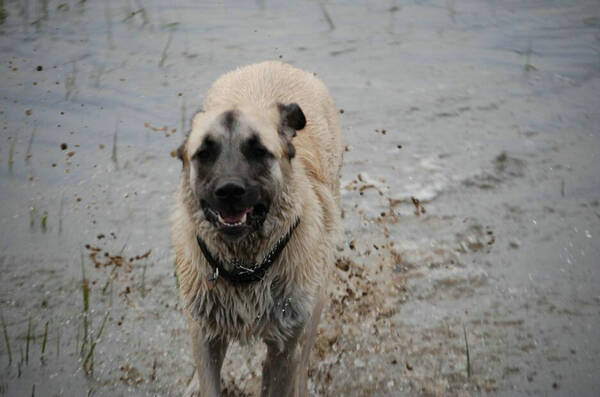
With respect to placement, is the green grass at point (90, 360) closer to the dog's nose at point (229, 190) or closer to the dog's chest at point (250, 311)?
the dog's chest at point (250, 311)

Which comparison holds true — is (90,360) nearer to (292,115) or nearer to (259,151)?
(259,151)

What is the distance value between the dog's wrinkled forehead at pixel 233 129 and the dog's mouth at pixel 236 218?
330mm

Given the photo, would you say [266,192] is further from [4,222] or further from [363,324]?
[4,222]

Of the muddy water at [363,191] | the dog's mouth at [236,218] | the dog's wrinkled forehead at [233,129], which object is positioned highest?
the dog's wrinkled forehead at [233,129]

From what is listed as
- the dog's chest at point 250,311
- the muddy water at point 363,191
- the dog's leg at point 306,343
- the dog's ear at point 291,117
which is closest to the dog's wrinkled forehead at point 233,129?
the dog's ear at point 291,117

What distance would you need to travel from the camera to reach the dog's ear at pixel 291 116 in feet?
10.4

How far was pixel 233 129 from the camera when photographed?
267cm

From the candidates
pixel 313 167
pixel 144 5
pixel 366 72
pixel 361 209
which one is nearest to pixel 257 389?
pixel 313 167

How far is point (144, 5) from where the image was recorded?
383 inches

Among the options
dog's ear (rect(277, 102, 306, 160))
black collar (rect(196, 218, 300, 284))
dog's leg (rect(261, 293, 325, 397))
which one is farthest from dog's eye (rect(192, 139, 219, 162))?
dog's leg (rect(261, 293, 325, 397))

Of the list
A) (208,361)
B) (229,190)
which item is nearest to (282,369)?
(208,361)

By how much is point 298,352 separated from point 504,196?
3256 millimetres

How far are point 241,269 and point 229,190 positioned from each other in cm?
55

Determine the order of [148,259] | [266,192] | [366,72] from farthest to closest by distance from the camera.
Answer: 1. [366,72]
2. [148,259]
3. [266,192]
